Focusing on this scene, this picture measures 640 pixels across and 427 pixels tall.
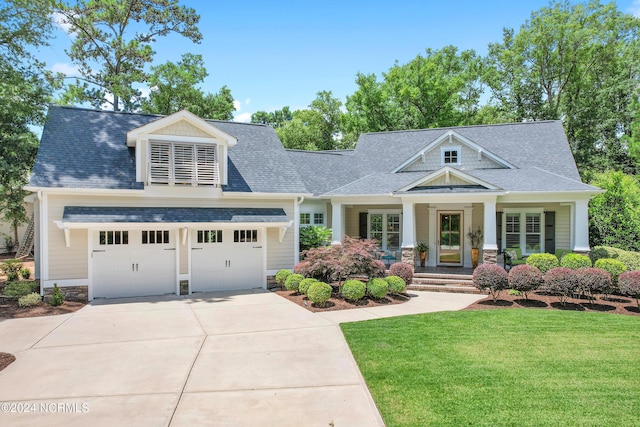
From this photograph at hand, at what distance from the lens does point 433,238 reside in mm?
16438

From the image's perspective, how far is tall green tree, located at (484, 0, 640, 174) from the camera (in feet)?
94.5

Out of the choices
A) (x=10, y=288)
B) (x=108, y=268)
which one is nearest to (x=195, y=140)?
(x=108, y=268)

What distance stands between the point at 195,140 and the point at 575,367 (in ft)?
37.4

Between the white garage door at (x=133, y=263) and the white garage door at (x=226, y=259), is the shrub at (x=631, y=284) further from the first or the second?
the white garage door at (x=133, y=263)

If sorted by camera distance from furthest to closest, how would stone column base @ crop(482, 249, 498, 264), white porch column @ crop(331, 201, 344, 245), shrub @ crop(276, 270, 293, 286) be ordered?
white porch column @ crop(331, 201, 344, 245)
stone column base @ crop(482, 249, 498, 264)
shrub @ crop(276, 270, 293, 286)

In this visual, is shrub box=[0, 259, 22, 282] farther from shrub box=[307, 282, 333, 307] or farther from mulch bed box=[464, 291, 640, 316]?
mulch bed box=[464, 291, 640, 316]

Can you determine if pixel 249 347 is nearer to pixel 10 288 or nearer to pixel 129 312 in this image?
pixel 129 312

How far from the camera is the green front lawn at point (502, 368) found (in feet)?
16.0

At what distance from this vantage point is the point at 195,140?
12.9 meters

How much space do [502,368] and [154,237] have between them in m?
10.2

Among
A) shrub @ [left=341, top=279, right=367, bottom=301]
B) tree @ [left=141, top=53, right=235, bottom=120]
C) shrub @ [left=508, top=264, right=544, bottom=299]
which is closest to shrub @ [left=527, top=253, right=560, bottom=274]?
shrub @ [left=508, top=264, right=544, bottom=299]

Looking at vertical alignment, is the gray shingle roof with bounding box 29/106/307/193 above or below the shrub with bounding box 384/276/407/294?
above

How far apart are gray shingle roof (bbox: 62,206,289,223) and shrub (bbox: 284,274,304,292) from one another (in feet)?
6.76

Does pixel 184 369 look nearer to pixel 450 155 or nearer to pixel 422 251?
pixel 422 251
